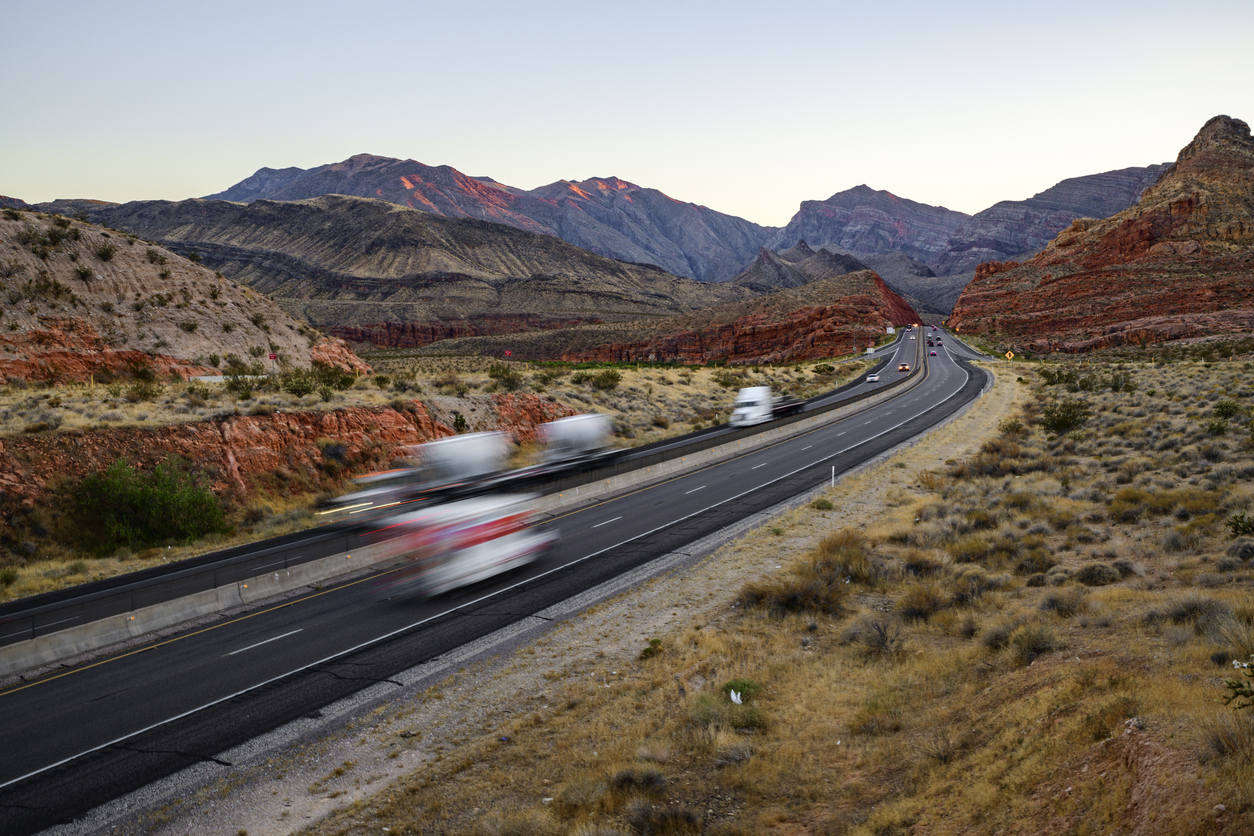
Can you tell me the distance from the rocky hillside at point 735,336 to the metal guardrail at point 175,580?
9589 centimetres

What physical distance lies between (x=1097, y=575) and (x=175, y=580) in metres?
19.0

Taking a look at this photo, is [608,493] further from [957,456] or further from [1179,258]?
[1179,258]

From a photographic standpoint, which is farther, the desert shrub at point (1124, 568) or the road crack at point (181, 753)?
the desert shrub at point (1124, 568)

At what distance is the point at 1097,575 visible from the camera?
10969 mm

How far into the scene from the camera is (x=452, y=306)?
504 ft

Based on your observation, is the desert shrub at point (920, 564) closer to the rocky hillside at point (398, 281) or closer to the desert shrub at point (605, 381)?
the desert shrub at point (605, 381)

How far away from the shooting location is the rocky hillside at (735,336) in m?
117

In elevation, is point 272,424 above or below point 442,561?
above

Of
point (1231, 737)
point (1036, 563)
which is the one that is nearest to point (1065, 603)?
point (1036, 563)

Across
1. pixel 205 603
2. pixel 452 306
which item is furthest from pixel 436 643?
pixel 452 306

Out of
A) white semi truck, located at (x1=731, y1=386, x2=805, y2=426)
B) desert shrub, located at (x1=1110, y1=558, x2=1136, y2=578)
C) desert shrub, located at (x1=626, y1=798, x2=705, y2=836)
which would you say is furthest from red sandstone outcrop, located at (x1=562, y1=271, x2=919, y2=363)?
desert shrub, located at (x1=626, y1=798, x2=705, y2=836)

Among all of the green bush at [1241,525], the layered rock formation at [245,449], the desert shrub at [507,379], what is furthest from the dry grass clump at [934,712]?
the desert shrub at [507,379]

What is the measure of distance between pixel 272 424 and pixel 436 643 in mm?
20416

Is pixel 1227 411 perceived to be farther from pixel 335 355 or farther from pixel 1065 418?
pixel 335 355
